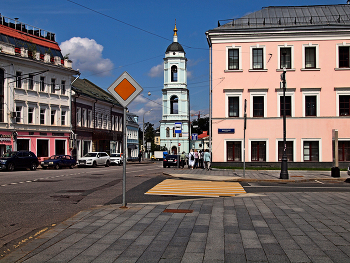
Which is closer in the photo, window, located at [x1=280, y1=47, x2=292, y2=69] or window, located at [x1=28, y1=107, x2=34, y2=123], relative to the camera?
window, located at [x1=280, y1=47, x2=292, y2=69]

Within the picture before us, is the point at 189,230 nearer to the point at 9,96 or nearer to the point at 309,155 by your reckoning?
the point at 309,155

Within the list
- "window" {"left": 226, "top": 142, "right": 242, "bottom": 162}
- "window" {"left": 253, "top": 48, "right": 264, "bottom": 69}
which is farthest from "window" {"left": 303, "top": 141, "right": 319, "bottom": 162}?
"window" {"left": 253, "top": 48, "right": 264, "bottom": 69}

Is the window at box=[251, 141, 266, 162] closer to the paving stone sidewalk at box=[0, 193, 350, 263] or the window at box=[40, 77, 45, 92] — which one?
the paving stone sidewalk at box=[0, 193, 350, 263]

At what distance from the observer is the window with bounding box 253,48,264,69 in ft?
111

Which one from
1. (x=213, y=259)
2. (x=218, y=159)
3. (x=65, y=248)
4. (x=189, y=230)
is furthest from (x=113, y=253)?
(x=218, y=159)

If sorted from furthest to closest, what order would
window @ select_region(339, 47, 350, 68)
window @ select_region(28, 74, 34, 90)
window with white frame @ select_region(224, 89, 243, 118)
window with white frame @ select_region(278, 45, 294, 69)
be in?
window @ select_region(28, 74, 34, 90) < window with white frame @ select_region(224, 89, 243, 118) < window with white frame @ select_region(278, 45, 294, 69) < window @ select_region(339, 47, 350, 68)

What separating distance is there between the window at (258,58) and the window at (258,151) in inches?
267

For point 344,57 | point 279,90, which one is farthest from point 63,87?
point 344,57

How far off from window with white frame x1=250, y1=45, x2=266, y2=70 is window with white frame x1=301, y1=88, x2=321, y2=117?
4349 mm

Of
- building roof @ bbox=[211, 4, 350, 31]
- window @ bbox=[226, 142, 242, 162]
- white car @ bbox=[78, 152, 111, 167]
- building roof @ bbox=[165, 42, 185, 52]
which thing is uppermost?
building roof @ bbox=[165, 42, 185, 52]

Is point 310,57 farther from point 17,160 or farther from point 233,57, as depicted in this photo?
point 17,160

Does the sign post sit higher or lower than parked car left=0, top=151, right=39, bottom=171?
higher

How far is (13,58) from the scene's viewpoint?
3862 centimetres

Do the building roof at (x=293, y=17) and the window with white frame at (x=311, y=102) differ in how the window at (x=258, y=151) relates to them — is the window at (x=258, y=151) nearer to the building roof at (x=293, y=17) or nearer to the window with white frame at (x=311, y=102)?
the window with white frame at (x=311, y=102)
